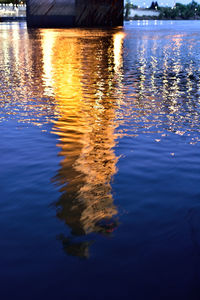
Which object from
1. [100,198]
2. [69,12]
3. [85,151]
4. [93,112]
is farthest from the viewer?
[69,12]

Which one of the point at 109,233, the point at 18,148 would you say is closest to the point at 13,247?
the point at 109,233

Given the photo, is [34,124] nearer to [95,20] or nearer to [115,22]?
[95,20]

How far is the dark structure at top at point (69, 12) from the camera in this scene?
87.2 m

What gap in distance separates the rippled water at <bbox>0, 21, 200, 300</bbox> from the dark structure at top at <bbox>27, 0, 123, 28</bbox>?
77018mm

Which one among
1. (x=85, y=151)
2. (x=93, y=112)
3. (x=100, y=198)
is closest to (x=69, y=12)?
(x=93, y=112)

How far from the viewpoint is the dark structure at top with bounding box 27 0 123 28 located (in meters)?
87.2

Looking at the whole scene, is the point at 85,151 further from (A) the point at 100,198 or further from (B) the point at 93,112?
(B) the point at 93,112

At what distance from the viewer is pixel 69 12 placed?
90.2 metres

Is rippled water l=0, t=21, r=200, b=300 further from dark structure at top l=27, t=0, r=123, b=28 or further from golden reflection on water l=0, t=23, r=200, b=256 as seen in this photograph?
dark structure at top l=27, t=0, r=123, b=28

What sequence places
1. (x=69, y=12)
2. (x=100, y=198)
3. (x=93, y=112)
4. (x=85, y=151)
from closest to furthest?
(x=100, y=198) < (x=85, y=151) < (x=93, y=112) < (x=69, y=12)

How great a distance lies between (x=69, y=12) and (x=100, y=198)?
8841 cm

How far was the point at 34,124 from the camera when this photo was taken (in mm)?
12125

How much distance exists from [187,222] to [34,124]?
6.95 m

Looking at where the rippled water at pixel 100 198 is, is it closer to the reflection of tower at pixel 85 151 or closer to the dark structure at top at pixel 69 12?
the reflection of tower at pixel 85 151
